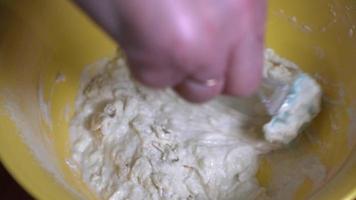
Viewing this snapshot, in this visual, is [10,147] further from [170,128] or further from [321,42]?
[321,42]

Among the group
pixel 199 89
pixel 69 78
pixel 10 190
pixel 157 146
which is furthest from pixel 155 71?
pixel 10 190

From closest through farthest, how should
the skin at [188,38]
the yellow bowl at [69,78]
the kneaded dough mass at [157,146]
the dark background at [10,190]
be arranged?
the skin at [188,38] → the yellow bowl at [69,78] → the kneaded dough mass at [157,146] → the dark background at [10,190]

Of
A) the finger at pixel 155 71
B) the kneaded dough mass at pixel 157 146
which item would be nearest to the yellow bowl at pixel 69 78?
the kneaded dough mass at pixel 157 146

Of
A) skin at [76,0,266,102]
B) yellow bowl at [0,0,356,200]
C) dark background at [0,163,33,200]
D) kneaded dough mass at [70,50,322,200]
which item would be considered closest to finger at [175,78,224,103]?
skin at [76,0,266,102]

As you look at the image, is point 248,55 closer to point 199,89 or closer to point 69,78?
point 199,89

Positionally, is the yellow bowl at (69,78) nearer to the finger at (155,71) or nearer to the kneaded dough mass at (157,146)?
the kneaded dough mass at (157,146)

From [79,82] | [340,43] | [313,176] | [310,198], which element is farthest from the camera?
[79,82]

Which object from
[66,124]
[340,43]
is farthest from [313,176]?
[66,124]
